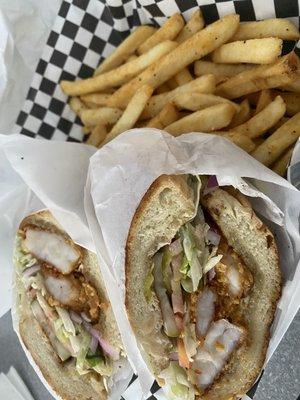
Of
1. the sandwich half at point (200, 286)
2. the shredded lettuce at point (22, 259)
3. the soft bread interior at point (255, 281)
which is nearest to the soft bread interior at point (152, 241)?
the sandwich half at point (200, 286)

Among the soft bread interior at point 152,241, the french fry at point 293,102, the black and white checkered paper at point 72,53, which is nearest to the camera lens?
the soft bread interior at point 152,241

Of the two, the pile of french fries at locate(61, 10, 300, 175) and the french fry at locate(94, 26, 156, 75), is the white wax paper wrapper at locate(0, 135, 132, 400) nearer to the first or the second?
the pile of french fries at locate(61, 10, 300, 175)

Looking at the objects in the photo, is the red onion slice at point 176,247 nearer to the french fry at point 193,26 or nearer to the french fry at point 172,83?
the french fry at point 172,83

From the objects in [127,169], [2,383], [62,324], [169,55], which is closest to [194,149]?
[127,169]

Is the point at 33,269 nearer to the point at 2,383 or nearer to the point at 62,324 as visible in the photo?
the point at 62,324

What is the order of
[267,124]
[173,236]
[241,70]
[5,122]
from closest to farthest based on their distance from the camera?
[173,236] < [267,124] < [241,70] < [5,122]

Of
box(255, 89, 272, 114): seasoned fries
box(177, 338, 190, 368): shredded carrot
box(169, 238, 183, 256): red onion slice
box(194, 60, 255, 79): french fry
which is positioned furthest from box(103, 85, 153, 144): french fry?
box(177, 338, 190, 368): shredded carrot
